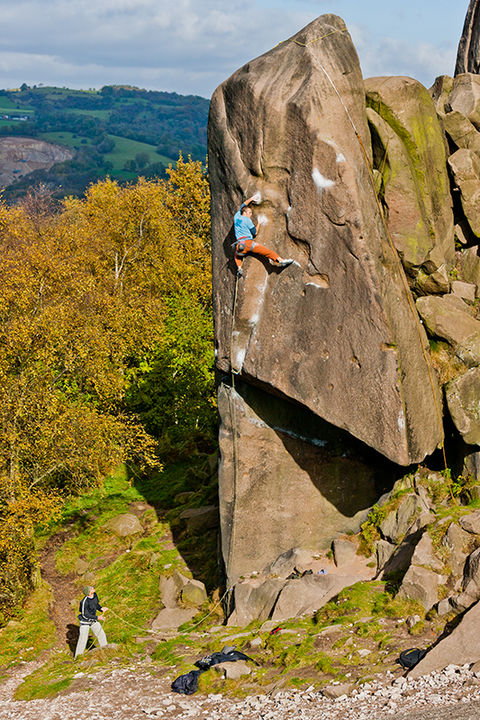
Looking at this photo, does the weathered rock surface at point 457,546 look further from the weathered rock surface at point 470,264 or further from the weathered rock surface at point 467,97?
the weathered rock surface at point 467,97

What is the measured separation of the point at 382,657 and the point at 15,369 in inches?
666

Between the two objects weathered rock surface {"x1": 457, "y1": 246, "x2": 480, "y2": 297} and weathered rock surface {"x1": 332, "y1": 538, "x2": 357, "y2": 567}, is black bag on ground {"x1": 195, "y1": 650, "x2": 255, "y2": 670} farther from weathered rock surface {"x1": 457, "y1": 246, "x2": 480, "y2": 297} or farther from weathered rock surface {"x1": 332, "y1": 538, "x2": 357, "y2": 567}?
weathered rock surface {"x1": 457, "y1": 246, "x2": 480, "y2": 297}

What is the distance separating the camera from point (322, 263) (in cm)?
2064

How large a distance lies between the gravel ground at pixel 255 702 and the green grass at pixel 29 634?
7.97 ft

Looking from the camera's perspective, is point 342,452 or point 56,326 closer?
point 342,452

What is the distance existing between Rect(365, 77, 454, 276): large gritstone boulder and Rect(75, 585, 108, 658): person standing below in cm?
1369

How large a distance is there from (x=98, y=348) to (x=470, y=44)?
2252 centimetres

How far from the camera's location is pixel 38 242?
43.3 m

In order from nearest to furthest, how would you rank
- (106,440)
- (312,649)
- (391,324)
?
(312,649) → (391,324) → (106,440)

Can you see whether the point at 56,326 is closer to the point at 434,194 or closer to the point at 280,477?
the point at 280,477

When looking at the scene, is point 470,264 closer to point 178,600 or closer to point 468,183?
point 468,183

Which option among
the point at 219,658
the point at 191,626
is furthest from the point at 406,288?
the point at 191,626

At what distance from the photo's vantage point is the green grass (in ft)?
73.6

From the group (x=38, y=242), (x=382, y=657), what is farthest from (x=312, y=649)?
(x=38, y=242)
